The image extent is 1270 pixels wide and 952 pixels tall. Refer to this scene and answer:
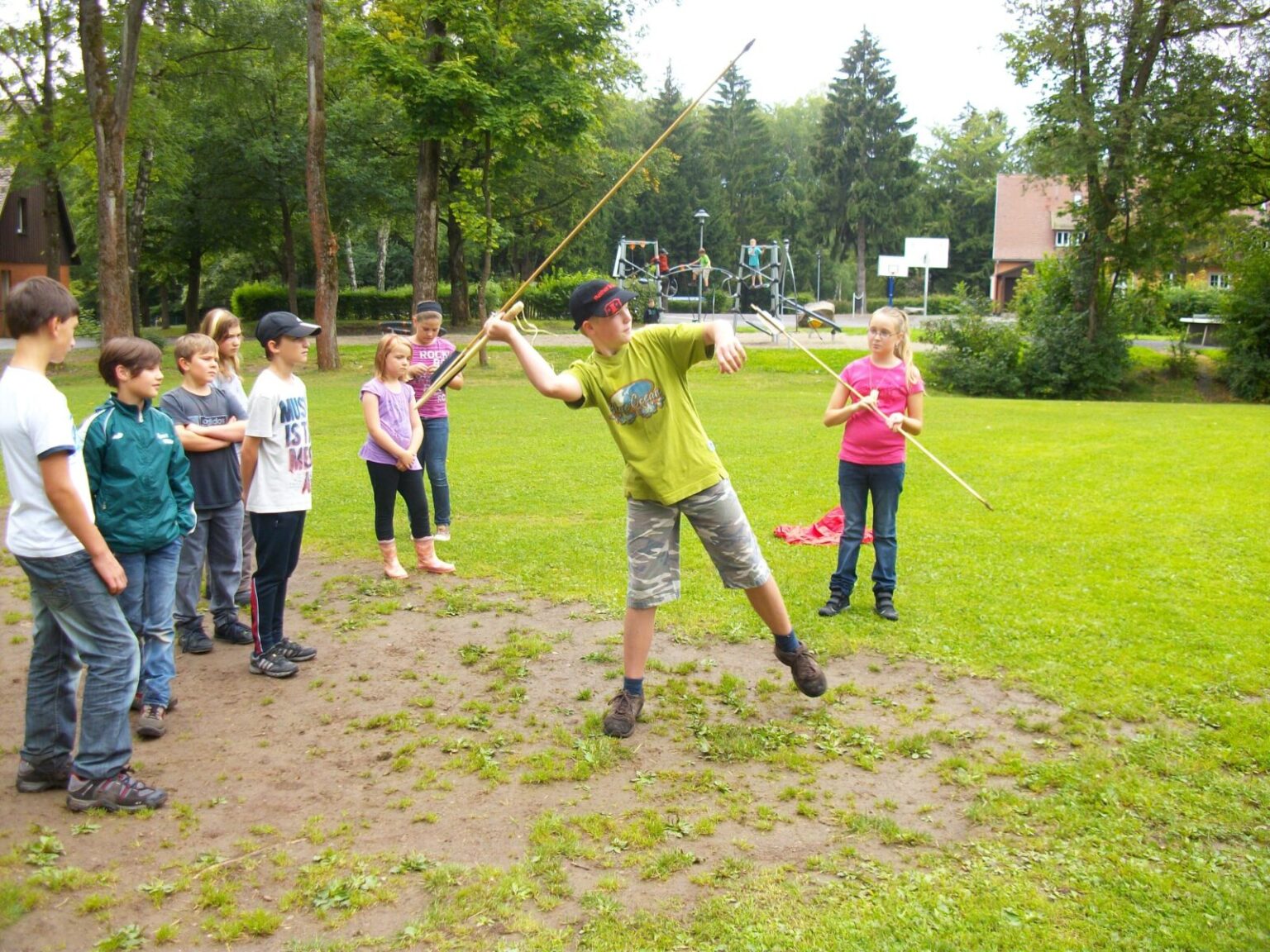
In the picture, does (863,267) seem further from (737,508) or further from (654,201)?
(737,508)

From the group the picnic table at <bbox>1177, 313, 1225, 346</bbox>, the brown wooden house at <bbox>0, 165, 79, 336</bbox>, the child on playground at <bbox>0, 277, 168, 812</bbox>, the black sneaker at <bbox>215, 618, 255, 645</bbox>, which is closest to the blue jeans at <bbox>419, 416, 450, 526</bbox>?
the black sneaker at <bbox>215, 618, 255, 645</bbox>

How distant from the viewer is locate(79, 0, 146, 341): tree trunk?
22750 millimetres

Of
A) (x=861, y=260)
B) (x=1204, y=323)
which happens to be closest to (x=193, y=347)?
(x=1204, y=323)

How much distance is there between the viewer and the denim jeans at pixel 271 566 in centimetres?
581

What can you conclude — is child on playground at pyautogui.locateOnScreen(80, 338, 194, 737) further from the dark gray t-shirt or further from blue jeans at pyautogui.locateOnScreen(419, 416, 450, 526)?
blue jeans at pyautogui.locateOnScreen(419, 416, 450, 526)

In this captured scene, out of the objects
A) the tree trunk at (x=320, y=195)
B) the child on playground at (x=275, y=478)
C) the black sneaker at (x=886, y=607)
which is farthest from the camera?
the tree trunk at (x=320, y=195)

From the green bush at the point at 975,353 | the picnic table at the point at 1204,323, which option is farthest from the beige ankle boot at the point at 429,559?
the picnic table at the point at 1204,323

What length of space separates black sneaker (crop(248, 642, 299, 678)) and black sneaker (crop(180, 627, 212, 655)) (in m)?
0.54

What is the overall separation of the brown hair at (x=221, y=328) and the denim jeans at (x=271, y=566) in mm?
1248

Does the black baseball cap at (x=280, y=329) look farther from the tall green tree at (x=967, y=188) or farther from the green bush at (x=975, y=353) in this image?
the tall green tree at (x=967, y=188)

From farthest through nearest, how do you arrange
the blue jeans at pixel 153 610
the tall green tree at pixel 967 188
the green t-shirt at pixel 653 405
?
the tall green tree at pixel 967 188, the green t-shirt at pixel 653 405, the blue jeans at pixel 153 610

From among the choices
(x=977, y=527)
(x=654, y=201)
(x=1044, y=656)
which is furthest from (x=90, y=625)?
(x=654, y=201)

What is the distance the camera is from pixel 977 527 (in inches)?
372

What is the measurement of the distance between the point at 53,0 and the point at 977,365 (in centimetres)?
2775
